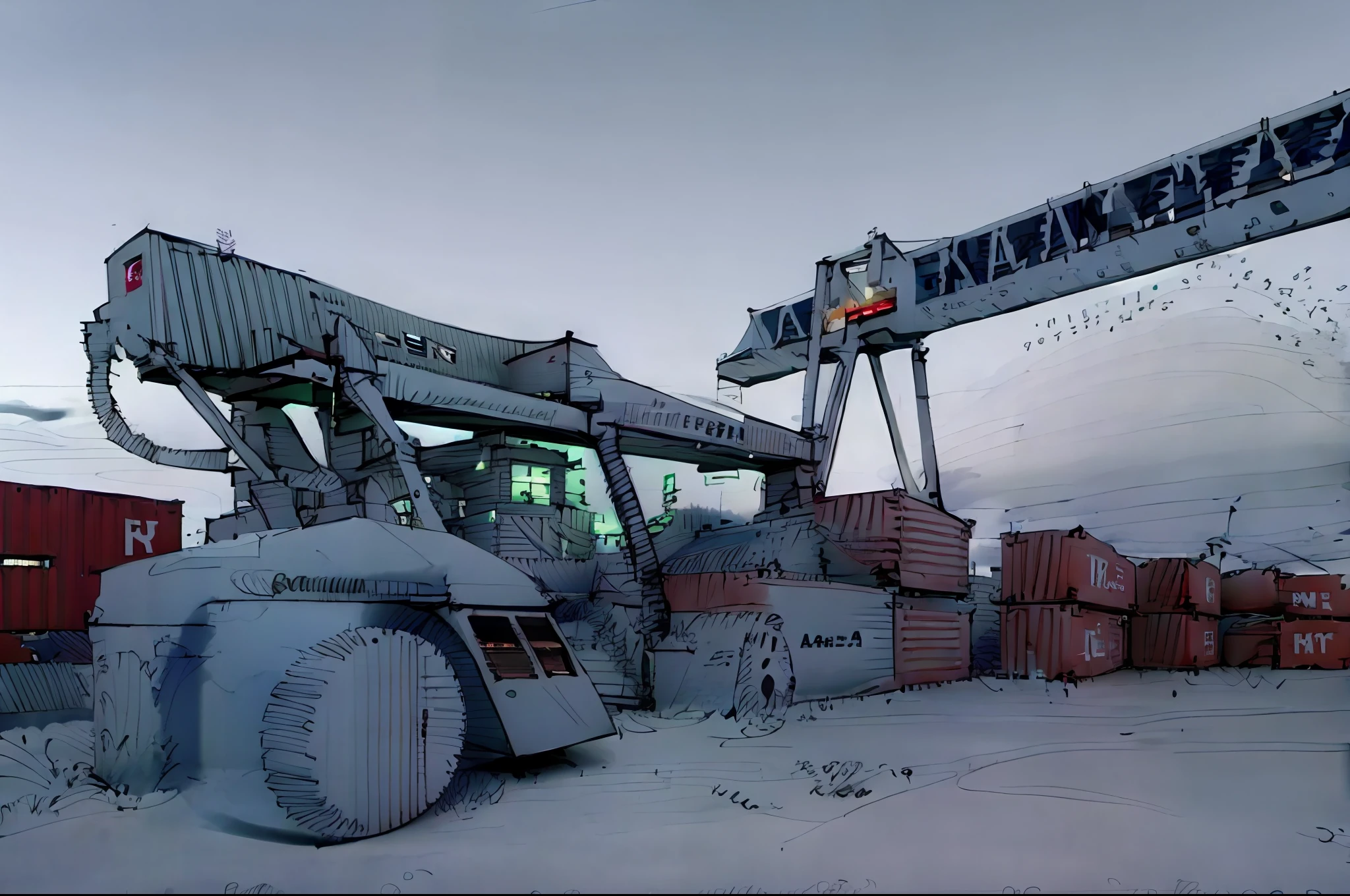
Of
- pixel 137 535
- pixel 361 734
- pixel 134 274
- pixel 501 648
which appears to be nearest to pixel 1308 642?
pixel 501 648

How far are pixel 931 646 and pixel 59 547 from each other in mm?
19047

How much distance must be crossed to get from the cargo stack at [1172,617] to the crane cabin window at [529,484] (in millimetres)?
19439

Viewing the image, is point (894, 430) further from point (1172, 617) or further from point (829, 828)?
point (829, 828)

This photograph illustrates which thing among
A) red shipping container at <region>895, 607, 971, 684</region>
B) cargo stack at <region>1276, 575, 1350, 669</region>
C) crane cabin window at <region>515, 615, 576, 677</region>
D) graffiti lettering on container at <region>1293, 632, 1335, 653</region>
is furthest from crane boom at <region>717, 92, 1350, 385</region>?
crane cabin window at <region>515, 615, 576, 677</region>

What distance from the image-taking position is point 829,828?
8195 millimetres

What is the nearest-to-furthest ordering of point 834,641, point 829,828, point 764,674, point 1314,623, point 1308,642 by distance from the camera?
point 829,828 → point 764,674 → point 834,641 → point 1308,642 → point 1314,623

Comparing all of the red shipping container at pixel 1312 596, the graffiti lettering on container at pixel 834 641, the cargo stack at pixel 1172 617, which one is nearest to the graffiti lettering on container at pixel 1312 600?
the red shipping container at pixel 1312 596

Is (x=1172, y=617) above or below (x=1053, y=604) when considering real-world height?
below

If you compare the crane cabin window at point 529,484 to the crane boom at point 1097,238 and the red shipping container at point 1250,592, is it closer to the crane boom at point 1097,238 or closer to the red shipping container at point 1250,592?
the crane boom at point 1097,238

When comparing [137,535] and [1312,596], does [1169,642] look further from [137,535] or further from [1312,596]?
[137,535]

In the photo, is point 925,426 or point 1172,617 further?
point 925,426

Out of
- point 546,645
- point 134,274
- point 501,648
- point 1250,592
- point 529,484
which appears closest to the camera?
point 501,648

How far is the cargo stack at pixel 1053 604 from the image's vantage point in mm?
21312

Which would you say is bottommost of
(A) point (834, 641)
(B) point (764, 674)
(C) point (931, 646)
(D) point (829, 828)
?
(C) point (931, 646)
